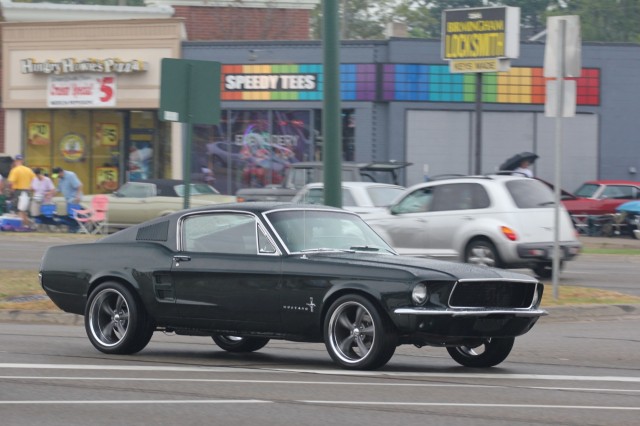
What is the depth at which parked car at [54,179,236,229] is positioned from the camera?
106 ft

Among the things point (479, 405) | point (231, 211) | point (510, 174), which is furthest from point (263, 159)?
point (479, 405)

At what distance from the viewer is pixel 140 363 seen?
404 inches

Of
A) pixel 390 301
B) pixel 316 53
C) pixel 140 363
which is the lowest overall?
pixel 140 363

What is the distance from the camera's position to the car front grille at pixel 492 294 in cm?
948

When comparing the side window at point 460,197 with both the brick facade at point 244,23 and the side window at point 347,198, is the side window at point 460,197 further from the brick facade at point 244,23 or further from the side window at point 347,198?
the brick facade at point 244,23

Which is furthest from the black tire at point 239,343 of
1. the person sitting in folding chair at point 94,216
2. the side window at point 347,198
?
the person sitting in folding chair at point 94,216

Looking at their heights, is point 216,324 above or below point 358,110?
below

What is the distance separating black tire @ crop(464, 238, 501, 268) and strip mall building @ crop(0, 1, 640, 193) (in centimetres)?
2001

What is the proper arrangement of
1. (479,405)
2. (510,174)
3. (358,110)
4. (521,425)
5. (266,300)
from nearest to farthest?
(521,425), (479,405), (266,300), (510,174), (358,110)

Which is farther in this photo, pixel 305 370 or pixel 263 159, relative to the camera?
pixel 263 159

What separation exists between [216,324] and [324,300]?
44.4 inches

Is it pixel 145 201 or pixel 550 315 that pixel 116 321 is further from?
pixel 145 201

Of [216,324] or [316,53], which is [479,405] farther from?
[316,53]

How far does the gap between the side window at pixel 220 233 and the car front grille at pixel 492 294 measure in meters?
1.82
